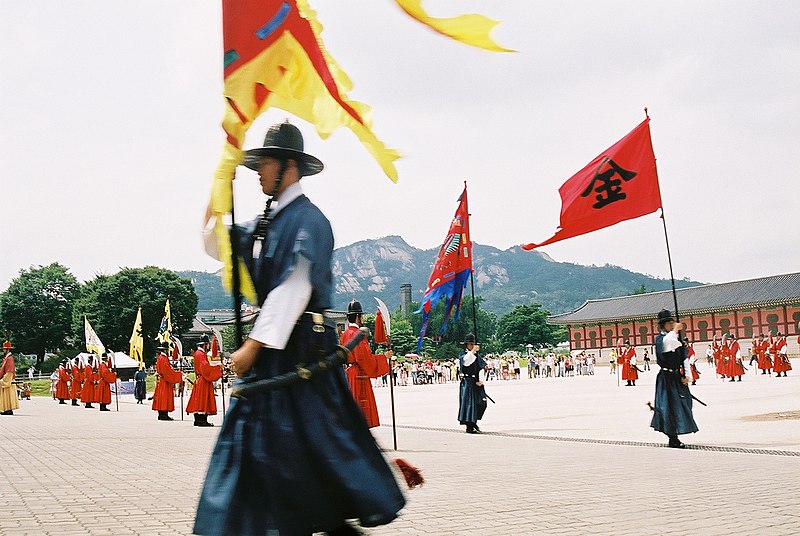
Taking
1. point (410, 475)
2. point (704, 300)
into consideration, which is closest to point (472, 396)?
point (410, 475)

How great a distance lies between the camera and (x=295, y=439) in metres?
3.38

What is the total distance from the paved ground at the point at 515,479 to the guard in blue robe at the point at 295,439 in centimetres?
255

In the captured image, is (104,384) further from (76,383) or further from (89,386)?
(76,383)

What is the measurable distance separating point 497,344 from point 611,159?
325 feet

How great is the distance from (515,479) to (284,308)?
5880 mm

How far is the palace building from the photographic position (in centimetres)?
6994

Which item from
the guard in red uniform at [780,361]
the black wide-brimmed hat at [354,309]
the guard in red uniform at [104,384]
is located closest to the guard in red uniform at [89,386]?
the guard in red uniform at [104,384]

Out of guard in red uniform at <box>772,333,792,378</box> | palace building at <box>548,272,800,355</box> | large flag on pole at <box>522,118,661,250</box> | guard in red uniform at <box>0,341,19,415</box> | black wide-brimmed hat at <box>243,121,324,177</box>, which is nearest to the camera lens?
black wide-brimmed hat at <box>243,121,324,177</box>

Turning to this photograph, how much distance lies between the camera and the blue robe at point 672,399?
11922 millimetres

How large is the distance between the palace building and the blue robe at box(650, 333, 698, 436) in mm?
53365

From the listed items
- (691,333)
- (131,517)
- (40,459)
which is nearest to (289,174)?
(131,517)

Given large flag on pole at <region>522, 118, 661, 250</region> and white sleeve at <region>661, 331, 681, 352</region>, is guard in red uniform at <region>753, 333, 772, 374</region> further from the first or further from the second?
white sleeve at <region>661, 331, 681, 352</region>

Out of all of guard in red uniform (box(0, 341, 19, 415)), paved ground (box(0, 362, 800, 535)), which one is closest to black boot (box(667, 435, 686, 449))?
paved ground (box(0, 362, 800, 535))

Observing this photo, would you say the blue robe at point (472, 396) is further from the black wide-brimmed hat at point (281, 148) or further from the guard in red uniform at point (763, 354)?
the guard in red uniform at point (763, 354)
